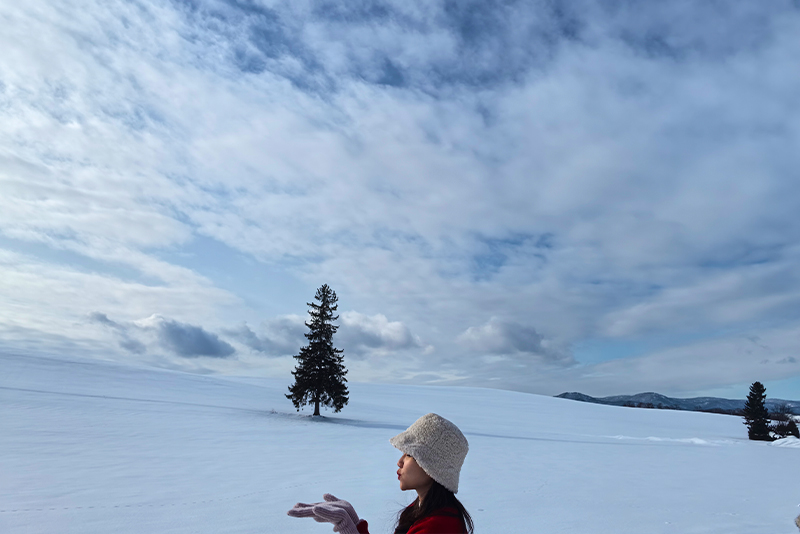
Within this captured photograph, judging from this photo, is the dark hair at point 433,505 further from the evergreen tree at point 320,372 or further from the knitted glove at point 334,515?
the evergreen tree at point 320,372

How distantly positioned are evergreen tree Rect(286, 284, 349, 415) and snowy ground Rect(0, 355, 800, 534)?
112cm

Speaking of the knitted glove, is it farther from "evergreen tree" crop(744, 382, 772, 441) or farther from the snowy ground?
"evergreen tree" crop(744, 382, 772, 441)

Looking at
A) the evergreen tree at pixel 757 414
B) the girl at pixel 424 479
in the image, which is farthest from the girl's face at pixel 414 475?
the evergreen tree at pixel 757 414

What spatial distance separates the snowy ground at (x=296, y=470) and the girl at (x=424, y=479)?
3060 millimetres

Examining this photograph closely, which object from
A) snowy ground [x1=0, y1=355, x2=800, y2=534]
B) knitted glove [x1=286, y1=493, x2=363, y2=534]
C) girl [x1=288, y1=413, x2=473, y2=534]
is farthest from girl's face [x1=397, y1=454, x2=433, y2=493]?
snowy ground [x1=0, y1=355, x2=800, y2=534]

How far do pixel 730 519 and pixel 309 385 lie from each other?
69.3ft

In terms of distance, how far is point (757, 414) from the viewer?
2898 cm

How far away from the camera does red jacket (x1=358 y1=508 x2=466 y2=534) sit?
2242 mm

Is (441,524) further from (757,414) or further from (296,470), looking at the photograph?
(757,414)

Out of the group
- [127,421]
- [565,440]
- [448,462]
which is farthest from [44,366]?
[448,462]

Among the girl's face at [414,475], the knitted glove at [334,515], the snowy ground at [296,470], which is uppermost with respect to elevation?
the girl's face at [414,475]

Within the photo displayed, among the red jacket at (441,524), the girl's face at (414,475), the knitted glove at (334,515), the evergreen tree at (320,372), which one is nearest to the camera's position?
the red jacket at (441,524)

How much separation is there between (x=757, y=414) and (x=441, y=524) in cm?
3506

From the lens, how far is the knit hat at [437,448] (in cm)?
245
